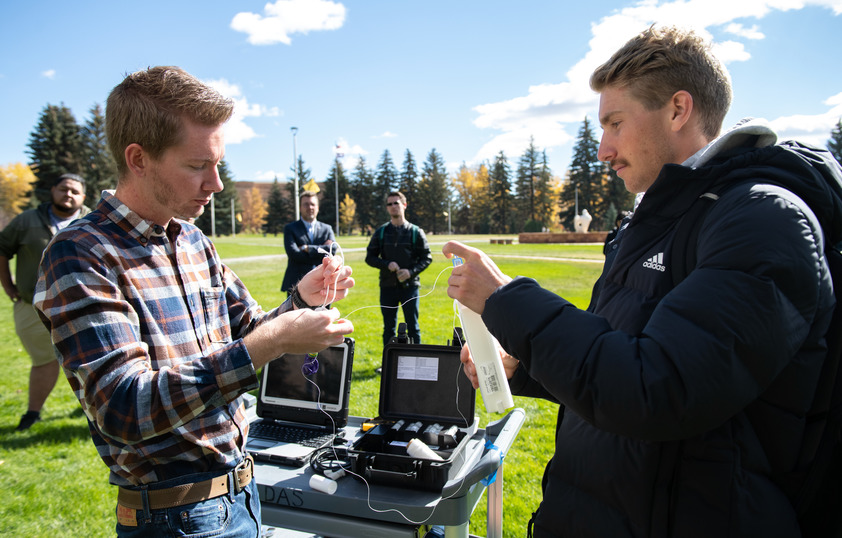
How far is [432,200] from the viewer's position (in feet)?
235

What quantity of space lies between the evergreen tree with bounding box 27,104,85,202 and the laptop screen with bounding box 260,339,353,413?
52804 mm

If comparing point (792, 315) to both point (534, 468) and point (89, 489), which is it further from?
point (89, 489)

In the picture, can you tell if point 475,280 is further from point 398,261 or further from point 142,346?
point 398,261

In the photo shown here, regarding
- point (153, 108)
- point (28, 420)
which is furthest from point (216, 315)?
point (28, 420)

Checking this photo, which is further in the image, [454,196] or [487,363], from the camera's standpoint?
[454,196]

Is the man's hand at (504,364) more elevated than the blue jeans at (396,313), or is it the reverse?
the man's hand at (504,364)

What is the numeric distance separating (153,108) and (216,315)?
78cm

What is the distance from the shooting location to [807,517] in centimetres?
127

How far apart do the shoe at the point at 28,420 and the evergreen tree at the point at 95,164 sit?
152 feet

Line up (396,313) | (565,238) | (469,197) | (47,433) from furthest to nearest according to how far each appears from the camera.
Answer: (469,197), (565,238), (396,313), (47,433)

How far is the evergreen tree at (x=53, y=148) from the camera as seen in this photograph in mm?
45281

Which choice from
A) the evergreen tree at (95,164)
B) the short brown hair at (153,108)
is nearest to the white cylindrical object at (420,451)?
the short brown hair at (153,108)

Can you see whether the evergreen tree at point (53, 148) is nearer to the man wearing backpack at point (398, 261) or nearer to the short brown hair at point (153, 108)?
the man wearing backpack at point (398, 261)

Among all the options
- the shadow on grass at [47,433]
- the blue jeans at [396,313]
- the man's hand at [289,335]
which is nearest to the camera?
the man's hand at [289,335]
